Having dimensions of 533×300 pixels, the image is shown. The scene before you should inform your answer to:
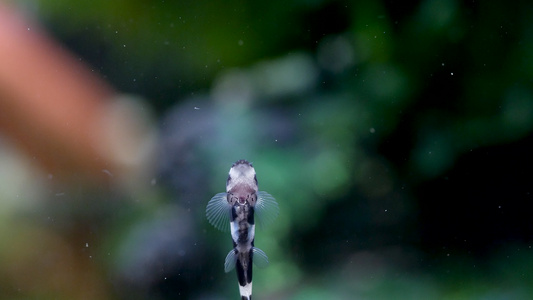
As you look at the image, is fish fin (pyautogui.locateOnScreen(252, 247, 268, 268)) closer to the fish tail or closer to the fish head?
the fish tail

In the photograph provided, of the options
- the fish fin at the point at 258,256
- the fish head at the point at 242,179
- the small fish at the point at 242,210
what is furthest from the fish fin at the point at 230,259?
the fish head at the point at 242,179

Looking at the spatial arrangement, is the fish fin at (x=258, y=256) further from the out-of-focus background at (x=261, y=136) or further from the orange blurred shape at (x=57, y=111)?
the orange blurred shape at (x=57, y=111)

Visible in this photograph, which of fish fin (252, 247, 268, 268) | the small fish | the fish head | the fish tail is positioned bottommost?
the fish tail

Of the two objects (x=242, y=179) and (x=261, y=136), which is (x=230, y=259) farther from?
(x=261, y=136)

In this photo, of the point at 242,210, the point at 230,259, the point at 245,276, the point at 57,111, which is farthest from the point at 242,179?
the point at 57,111

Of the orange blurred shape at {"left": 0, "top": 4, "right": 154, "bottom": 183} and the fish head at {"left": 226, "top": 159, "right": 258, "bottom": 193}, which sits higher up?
the orange blurred shape at {"left": 0, "top": 4, "right": 154, "bottom": 183}

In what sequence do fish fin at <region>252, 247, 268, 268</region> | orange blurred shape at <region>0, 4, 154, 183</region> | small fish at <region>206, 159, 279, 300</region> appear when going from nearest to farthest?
small fish at <region>206, 159, 279, 300</region>, fish fin at <region>252, 247, 268, 268</region>, orange blurred shape at <region>0, 4, 154, 183</region>

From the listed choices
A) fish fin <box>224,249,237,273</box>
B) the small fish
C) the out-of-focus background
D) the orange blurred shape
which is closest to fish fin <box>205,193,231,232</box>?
the small fish
